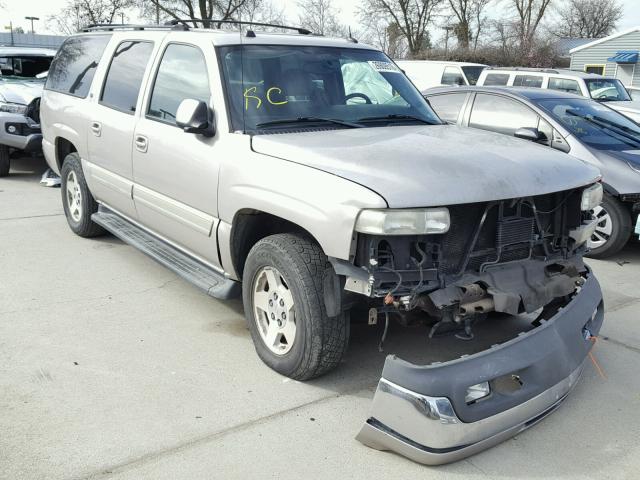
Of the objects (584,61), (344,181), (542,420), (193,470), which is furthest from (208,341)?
(584,61)

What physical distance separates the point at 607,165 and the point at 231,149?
4.22 metres

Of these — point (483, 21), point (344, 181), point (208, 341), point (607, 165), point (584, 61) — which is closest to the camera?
point (344, 181)

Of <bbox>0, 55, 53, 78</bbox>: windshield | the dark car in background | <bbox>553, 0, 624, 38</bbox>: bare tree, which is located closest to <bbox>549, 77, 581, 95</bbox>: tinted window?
the dark car in background

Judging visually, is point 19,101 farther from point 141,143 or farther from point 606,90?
point 606,90

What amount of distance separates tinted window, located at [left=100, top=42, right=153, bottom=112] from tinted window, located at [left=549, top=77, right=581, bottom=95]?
32.6 feet

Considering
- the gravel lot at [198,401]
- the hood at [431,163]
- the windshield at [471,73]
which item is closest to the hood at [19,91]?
the gravel lot at [198,401]

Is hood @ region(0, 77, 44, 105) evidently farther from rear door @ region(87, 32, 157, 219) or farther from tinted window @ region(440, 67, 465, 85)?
tinted window @ region(440, 67, 465, 85)

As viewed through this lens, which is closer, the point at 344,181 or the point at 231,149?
the point at 344,181

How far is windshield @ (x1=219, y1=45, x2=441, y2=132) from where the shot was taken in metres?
4.12

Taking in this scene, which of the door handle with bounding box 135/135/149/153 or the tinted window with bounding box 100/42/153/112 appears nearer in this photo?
the door handle with bounding box 135/135/149/153

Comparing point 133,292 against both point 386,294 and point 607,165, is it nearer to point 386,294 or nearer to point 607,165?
point 386,294

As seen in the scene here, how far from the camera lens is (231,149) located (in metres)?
3.93

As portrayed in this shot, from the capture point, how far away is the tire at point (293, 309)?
3426mm

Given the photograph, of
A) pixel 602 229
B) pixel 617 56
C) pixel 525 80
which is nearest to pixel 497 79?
pixel 525 80
